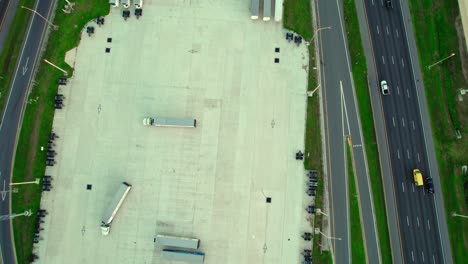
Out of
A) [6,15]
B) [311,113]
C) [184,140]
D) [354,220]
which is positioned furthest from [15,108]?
[354,220]

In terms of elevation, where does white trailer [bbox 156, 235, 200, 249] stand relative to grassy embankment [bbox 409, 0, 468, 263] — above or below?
below

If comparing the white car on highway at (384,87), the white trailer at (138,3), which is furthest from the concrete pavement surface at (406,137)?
the white trailer at (138,3)

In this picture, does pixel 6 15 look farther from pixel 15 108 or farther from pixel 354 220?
pixel 354 220

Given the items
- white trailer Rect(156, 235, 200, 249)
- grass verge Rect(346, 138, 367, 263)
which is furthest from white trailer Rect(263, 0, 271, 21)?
white trailer Rect(156, 235, 200, 249)

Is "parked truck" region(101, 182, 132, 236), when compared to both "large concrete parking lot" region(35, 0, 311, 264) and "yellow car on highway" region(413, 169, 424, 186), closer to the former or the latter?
"large concrete parking lot" region(35, 0, 311, 264)

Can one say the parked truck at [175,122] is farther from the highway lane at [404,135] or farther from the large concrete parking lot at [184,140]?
the highway lane at [404,135]

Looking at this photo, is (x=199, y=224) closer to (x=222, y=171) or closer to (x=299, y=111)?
(x=222, y=171)
